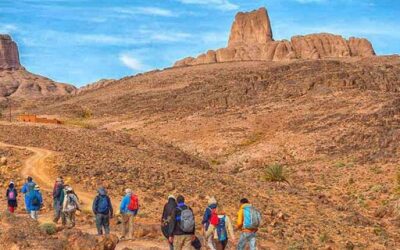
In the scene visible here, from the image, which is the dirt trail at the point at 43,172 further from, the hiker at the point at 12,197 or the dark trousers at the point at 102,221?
the dark trousers at the point at 102,221

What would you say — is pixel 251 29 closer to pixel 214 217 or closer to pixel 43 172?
pixel 43 172

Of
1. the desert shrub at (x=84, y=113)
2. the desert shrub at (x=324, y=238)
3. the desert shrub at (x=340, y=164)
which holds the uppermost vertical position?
the desert shrub at (x=84, y=113)

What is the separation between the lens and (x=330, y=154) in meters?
41.8

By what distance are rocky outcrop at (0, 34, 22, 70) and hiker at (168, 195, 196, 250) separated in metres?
165

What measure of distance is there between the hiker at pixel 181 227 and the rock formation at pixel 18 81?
128 meters

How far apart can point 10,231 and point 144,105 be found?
63.2 meters

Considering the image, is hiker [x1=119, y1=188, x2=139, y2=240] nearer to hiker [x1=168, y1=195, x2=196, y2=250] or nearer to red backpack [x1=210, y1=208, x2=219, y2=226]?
red backpack [x1=210, y1=208, x2=219, y2=226]

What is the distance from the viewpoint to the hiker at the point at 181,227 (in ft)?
37.3

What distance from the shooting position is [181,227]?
37.4 ft

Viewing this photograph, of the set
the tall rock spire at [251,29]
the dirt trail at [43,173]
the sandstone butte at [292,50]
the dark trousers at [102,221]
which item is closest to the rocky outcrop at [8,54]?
the sandstone butte at [292,50]

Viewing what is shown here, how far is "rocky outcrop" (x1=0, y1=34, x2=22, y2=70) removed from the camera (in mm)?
166250

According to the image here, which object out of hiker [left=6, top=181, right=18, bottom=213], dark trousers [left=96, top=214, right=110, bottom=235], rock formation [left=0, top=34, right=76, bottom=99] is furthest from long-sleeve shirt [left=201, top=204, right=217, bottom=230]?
rock formation [left=0, top=34, right=76, bottom=99]

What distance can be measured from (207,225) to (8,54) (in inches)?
6633

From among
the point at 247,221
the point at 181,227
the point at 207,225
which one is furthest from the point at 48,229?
the point at 247,221
